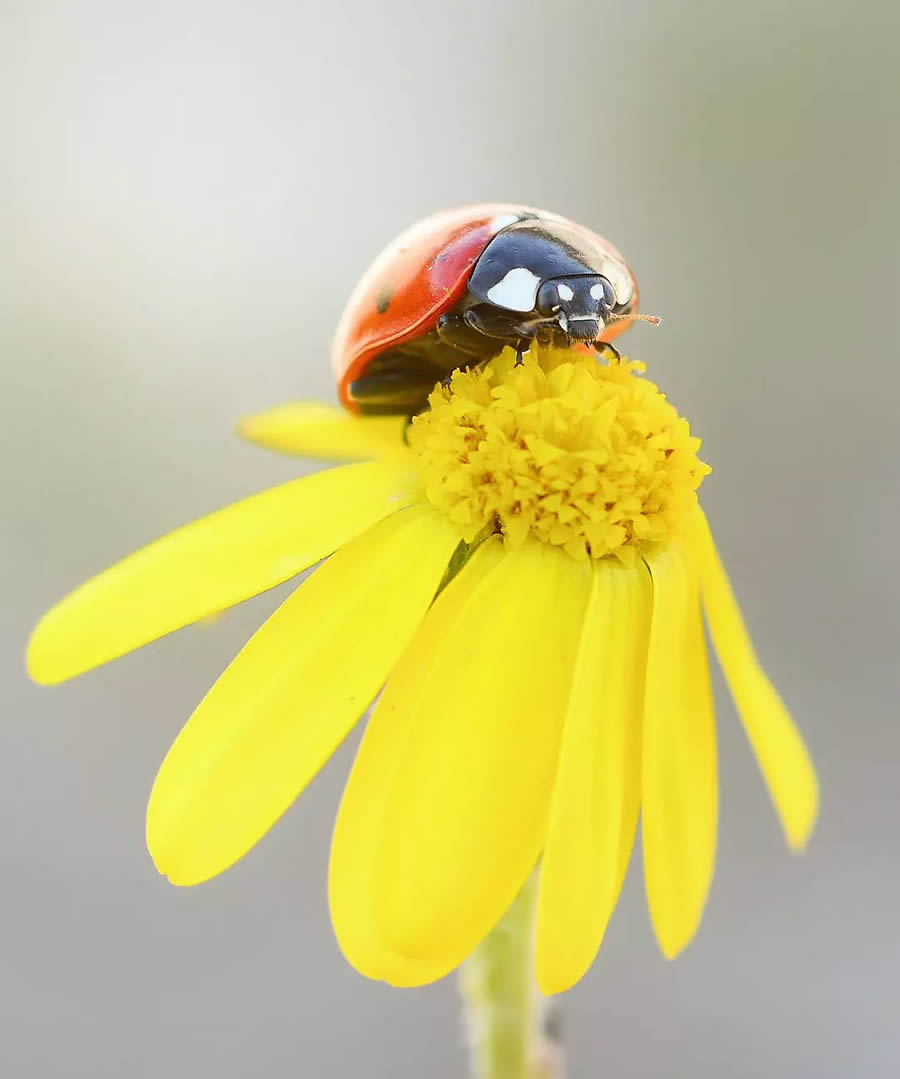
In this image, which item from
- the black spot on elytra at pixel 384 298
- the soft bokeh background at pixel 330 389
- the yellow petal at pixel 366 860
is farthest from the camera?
the soft bokeh background at pixel 330 389

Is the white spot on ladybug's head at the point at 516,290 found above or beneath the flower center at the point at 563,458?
above

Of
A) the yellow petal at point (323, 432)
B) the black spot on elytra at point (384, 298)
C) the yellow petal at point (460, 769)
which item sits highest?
the yellow petal at point (323, 432)

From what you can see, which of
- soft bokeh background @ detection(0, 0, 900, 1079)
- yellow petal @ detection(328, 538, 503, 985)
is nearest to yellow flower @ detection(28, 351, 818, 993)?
yellow petal @ detection(328, 538, 503, 985)

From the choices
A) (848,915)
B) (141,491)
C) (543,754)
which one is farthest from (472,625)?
(848,915)

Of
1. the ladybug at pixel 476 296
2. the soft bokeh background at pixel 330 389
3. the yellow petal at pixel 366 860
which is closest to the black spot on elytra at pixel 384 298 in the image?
the ladybug at pixel 476 296

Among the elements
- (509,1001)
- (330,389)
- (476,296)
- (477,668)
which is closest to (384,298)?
(476,296)

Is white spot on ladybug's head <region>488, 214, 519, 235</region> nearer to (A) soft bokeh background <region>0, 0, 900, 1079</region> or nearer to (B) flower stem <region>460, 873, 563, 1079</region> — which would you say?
(B) flower stem <region>460, 873, 563, 1079</region>

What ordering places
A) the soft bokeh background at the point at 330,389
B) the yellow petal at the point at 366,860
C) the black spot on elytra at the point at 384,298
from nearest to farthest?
the yellow petal at the point at 366,860 → the black spot on elytra at the point at 384,298 → the soft bokeh background at the point at 330,389

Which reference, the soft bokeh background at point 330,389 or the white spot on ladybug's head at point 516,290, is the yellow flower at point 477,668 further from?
the soft bokeh background at point 330,389
